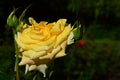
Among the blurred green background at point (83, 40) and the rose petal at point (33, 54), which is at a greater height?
the rose petal at point (33, 54)

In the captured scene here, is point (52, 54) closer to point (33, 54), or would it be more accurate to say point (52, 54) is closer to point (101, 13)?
point (33, 54)

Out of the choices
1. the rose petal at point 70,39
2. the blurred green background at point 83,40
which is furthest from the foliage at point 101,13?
the rose petal at point 70,39

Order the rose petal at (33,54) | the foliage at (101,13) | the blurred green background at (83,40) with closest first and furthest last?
the rose petal at (33,54) < the blurred green background at (83,40) < the foliage at (101,13)


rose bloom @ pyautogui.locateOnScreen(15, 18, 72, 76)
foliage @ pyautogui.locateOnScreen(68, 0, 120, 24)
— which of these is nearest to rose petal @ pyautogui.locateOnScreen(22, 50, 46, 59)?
rose bloom @ pyautogui.locateOnScreen(15, 18, 72, 76)

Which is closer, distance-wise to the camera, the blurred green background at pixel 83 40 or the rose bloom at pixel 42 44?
the rose bloom at pixel 42 44

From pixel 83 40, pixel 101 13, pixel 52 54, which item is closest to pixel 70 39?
pixel 52 54

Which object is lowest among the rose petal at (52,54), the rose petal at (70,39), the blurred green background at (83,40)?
the blurred green background at (83,40)

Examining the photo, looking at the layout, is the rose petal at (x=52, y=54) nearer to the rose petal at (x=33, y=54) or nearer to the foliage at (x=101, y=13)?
the rose petal at (x=33, y=54)

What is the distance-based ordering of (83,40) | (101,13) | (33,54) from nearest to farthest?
(33,54)
(83,40)
(101,13)
